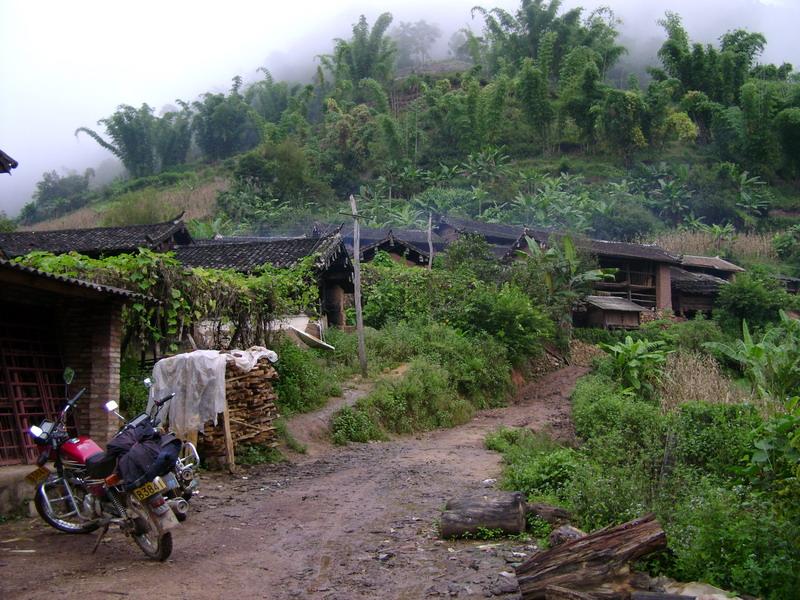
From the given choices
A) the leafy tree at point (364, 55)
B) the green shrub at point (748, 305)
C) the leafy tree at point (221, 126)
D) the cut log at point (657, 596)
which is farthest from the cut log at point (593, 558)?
the leafy tree at point (364, 55)

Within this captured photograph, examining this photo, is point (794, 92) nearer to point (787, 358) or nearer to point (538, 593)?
point (787, 358)

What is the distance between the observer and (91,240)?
21.0 meters

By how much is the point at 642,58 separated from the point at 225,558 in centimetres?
9995

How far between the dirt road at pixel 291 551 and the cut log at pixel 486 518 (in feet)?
0.56

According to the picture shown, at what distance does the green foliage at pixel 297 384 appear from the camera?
14.5m

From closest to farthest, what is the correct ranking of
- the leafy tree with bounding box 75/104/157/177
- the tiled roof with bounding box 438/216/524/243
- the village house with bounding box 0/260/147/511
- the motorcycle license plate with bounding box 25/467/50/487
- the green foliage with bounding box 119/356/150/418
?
the motorcycle license plate with bounding box 25/467/50/487, the village house with bounding box 0/260/147/511, the green foliage with bounding box 119/356/150/418, the tiled roof with bounding box 438/216/524/243, the leafy tree with bounding box 75/104/157/177

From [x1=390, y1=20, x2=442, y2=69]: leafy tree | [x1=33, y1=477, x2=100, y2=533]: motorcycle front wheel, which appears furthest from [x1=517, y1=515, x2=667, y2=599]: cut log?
[x1=390, y1=20, x2=442, y2=69]: leafy tree

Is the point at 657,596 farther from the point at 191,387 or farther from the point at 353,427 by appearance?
the point at 353,427

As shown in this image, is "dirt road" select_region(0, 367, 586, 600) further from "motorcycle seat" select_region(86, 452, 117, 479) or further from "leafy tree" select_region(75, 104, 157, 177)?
"leafy tree" select_region(75, 104, 157, 177)

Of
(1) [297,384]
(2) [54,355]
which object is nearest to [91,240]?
(1) [297,384]

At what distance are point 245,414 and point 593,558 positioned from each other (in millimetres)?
6932

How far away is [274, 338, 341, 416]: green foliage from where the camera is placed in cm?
1447

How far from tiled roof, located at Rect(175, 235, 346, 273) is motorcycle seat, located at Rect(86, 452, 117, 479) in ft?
42.9

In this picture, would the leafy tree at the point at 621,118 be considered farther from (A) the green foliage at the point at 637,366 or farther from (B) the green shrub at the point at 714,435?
(B) the green shrub at the point at 714,435
